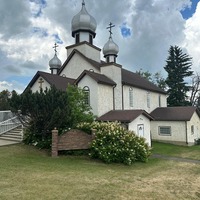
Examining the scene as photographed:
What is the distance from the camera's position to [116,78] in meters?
23.3

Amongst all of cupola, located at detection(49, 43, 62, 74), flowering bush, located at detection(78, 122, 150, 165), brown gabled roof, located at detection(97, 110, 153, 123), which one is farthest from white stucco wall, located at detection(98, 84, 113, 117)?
cupola, located at detection(49, 43, 62, 74)

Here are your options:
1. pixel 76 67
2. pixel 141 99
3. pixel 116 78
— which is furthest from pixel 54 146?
pixel 141 99

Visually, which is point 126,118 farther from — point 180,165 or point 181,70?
point 181,70

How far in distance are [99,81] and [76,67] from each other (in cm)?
627

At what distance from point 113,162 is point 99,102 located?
809cm

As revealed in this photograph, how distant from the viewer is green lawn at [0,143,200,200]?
23.6 ft

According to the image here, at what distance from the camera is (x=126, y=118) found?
1909 centimetres

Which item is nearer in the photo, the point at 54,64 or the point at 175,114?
the point at 175,114

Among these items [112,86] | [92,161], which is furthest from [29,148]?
[112,86]

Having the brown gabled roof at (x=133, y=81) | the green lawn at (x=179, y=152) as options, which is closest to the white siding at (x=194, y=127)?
the green lawn at (x=179, y=152)

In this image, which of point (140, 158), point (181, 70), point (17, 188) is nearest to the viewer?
point (17, 188)

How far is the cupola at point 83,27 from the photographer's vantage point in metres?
26.3

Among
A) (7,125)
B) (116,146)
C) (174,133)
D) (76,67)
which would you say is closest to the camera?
(116,146)

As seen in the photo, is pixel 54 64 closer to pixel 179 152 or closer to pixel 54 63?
pixel 54 63
